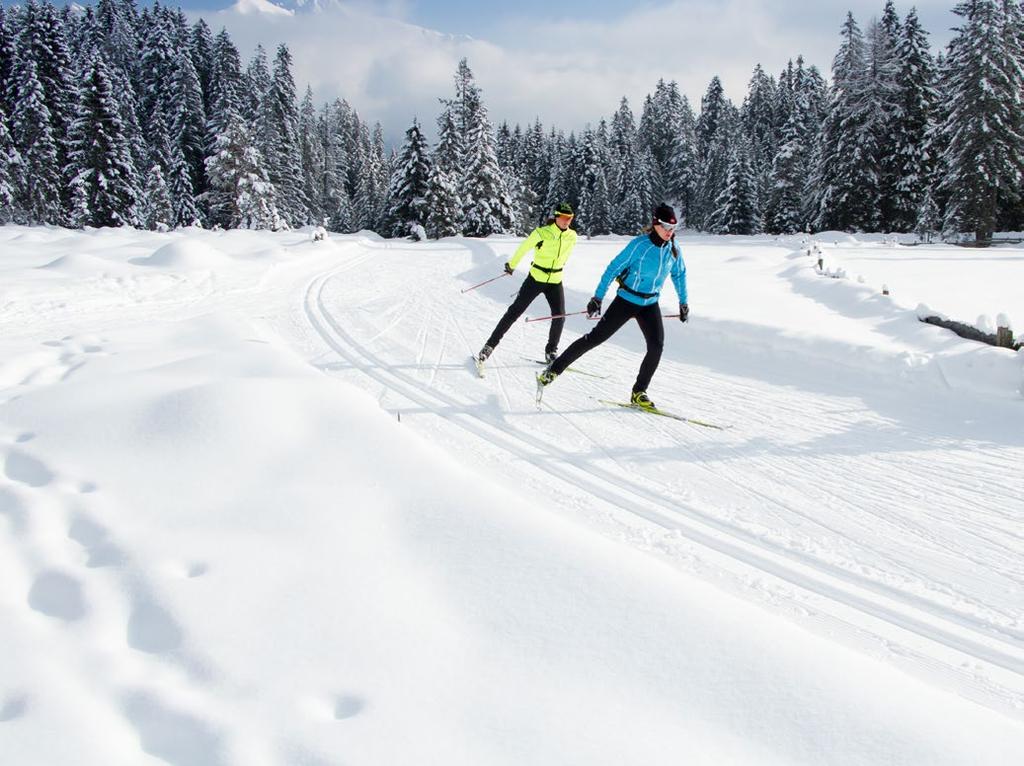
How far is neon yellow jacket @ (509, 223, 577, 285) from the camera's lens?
7.48 meters

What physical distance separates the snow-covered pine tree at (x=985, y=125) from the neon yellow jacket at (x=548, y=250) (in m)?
32.2

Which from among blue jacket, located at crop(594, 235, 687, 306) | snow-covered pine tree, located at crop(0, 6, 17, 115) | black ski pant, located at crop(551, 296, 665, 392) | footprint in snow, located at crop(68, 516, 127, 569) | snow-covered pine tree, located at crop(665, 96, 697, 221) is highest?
snow-covered pine tree, located at crop(0, 6, 17, 115)

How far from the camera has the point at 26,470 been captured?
12.5 feet

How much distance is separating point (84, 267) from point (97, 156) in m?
28.4

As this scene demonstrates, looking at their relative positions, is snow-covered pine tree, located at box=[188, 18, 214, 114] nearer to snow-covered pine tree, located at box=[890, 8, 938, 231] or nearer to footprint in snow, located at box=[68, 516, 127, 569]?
snow-covered pine tree, located at box=[890, 8, 938, 231]

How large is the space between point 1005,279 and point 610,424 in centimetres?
1620

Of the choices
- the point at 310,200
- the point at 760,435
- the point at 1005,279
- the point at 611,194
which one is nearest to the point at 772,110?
the point at 611,194

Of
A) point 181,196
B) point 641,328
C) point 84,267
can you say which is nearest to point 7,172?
point 181,196

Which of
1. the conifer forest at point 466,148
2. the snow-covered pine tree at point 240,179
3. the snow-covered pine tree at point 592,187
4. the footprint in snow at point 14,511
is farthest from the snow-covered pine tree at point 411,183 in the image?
the footprint in snow at point 14,511

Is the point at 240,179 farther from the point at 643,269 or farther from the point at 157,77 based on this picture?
the point at 643,269

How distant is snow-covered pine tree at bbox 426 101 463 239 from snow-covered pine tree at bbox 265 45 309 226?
1441cm

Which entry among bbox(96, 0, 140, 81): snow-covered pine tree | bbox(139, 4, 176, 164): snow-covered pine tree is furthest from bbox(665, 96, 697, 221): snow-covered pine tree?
bbox(96, 0, 140, 81): snow-covered pine tree

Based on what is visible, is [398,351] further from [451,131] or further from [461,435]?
[451,131]

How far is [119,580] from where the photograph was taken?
2.77 meters
